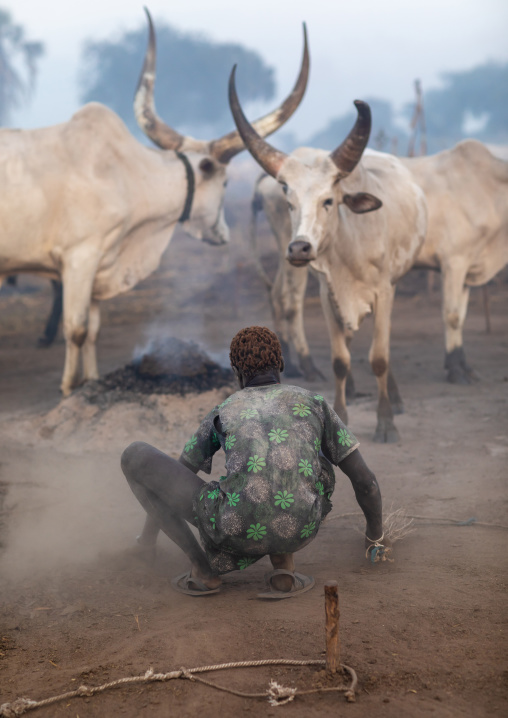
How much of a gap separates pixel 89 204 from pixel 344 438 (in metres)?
3.79

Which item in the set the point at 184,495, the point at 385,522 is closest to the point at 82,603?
the point at 184,495

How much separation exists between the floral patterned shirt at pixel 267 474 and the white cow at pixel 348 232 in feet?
6.47

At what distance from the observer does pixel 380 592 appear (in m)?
2.61

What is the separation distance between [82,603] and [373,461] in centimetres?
223

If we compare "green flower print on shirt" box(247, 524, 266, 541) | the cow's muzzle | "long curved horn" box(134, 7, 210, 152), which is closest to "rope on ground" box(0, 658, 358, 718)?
"green flower print on shirt" box(247, 524, 266, 541)

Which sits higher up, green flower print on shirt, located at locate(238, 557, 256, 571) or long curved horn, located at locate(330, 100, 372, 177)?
long curved horn, located at locate(330, 100, 372, 177)

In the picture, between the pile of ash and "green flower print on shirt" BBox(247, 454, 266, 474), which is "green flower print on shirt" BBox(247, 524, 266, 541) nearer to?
"green flower print on shirt" BBox(247, 454, 266, 474)

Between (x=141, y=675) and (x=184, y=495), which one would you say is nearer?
(x=141, y=675)

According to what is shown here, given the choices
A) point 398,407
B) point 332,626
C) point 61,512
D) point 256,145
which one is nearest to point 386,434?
point 398,407

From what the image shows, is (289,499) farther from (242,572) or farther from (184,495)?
(242,572)

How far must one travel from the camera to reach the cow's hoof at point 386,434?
16.0 ft

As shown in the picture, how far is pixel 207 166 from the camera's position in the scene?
6695mm

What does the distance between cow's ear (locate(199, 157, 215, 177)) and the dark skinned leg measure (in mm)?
4404

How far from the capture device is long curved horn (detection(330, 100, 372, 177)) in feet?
14.8
